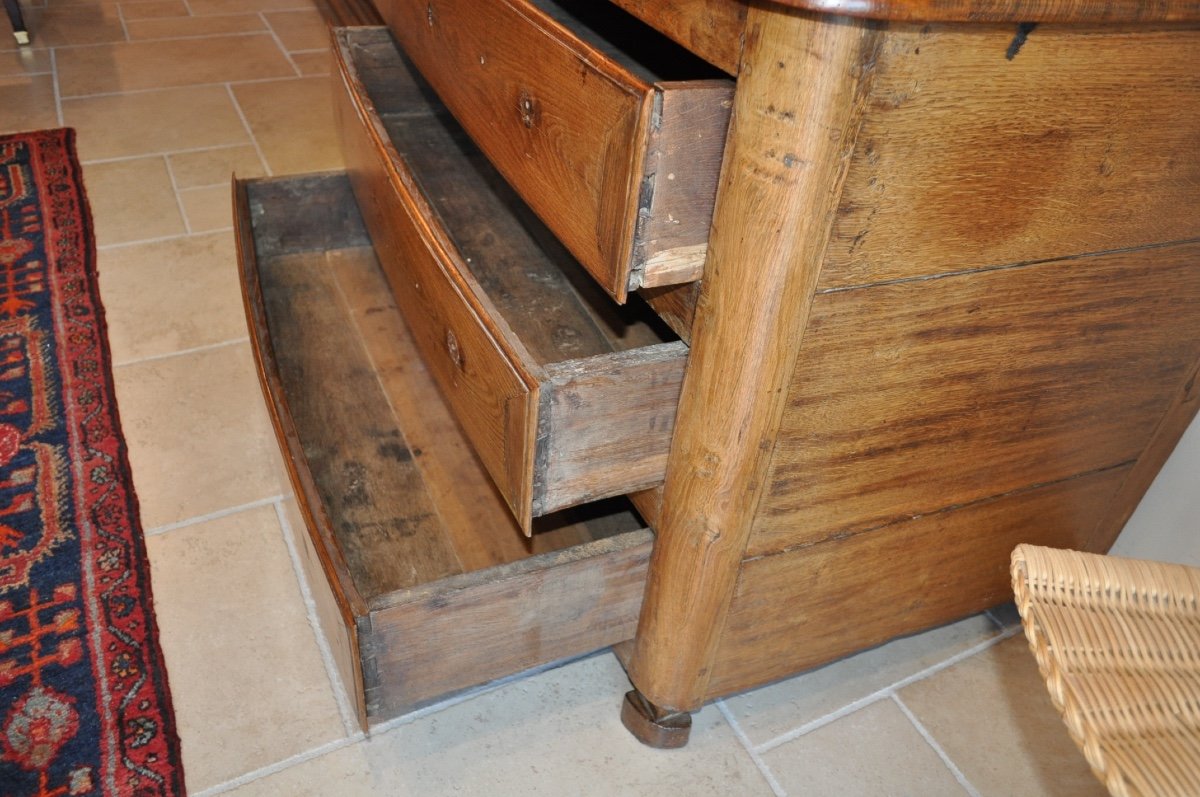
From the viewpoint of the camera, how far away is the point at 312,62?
2.60 metres

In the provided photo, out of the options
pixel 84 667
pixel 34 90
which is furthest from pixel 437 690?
pixel 34 90

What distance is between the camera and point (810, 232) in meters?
0.64

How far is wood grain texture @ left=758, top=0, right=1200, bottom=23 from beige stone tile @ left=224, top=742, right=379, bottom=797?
81cm

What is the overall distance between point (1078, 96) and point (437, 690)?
73 centimetres

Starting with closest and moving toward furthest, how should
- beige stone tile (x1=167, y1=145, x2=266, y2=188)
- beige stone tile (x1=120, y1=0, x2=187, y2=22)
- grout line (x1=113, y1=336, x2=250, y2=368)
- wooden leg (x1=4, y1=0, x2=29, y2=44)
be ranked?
grout line (x1=113, y1=336, x2=250, y2=368) < beige stone tile (x1=167, y1=145, x2=266, y2=188) < wooden leg (x1=4, y1=0, x2=29, y2=44) < beige stone tile (x1=120, y1=0, x2=187, y2=22)

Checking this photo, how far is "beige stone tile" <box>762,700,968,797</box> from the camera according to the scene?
3.26ft

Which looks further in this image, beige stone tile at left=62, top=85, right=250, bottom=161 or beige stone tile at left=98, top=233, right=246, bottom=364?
beige stone tile at left=62, top=85, right=250, bottom=161

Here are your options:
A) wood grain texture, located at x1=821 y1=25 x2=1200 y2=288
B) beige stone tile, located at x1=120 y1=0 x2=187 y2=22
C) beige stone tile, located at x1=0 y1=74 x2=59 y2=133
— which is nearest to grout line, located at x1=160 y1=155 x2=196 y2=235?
beige stone tile, located at x1=0 y1=74 x2=59 y2=133

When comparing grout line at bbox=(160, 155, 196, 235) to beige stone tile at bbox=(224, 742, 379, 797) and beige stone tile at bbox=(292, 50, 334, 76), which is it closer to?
beige stone tile at bbox=(292, 50, 334, 76)

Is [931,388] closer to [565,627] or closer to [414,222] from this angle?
[565,627]

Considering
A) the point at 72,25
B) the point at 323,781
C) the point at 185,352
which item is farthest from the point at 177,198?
the point at 323,781

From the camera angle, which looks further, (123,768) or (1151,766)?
(123,768)

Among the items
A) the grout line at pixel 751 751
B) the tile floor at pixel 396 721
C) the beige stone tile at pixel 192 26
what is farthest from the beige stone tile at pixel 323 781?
the beige stone tile at pixel 192 26

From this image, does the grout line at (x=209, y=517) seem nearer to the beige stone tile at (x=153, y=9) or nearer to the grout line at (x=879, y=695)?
the grout line at (x=879, y=695)
